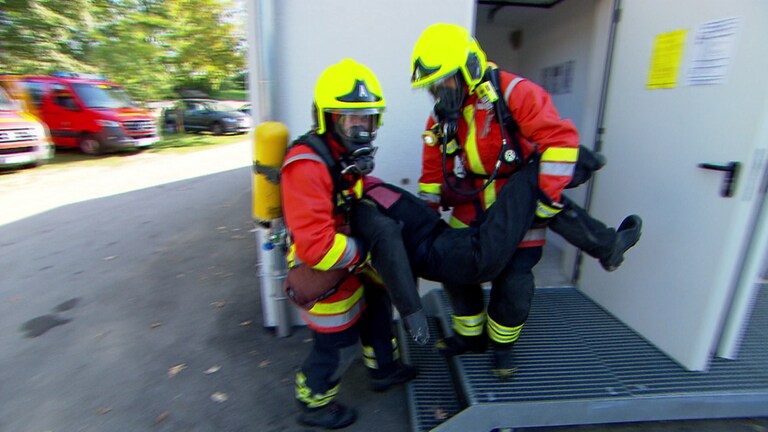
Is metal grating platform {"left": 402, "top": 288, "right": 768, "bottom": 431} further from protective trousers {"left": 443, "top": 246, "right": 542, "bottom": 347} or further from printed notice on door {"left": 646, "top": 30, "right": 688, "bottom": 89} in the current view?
printed notice on door {"left": 646, "top": 30, "right": 688, "bottom": 89}

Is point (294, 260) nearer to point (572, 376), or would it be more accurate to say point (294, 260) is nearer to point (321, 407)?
point (321, 407)

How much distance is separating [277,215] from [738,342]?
10.0ft

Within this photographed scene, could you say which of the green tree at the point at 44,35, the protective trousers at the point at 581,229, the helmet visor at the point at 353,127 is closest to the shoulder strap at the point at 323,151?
the helmet visor at the point at 353,127

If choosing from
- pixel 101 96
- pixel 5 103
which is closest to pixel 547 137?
pixel 5 103

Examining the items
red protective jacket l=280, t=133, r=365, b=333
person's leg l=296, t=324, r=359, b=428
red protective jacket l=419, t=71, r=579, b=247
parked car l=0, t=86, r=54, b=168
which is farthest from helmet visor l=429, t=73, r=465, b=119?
parked car l=0, t=86, r=54, b=168

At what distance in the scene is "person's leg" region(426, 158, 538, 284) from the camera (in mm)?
2133

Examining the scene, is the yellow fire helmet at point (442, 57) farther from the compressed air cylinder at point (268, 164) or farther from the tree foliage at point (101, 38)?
the tree foliage at point (101, 38)

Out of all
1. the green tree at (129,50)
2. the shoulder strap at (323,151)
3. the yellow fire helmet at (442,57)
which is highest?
the green tree at (129,50)

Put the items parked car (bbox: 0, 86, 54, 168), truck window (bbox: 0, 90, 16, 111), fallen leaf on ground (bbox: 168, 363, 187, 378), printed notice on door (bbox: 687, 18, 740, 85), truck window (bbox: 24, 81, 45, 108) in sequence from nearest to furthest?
printed notice on door (bbox: 687, 18, 740, 85), fallen leaf on ground (bbox: 168, 363, 187, 378), parked car (bbox: 0, 86, 54, 168), truck window (bbox: 0, 90, 16, 111), truck window (bbox: 24, 81, 45, 108)

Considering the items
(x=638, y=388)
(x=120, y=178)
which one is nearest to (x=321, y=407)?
(x=638, y=388)

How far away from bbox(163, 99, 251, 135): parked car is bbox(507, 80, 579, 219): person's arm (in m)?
18.8

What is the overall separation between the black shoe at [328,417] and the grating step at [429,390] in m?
0.41

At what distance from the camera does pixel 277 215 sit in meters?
2.51

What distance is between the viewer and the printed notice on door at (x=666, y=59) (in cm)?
273
